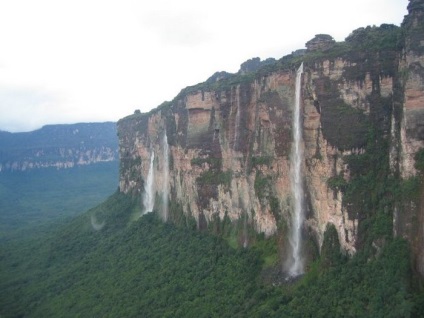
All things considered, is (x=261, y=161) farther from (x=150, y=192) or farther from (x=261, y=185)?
(x=150, y=192)

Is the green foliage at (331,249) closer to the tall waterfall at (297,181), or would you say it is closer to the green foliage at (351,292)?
the green foliage at (351,292)

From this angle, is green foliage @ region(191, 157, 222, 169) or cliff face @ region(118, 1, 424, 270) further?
green foliage @ region(191, 157, 222, 169)

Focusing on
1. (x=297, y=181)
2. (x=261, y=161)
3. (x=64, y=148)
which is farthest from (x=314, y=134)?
(x=64, y=148)

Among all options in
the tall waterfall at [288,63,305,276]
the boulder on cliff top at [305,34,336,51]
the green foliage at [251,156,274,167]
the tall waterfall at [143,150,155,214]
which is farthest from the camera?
the tall waterfall at [143,150,155,214]

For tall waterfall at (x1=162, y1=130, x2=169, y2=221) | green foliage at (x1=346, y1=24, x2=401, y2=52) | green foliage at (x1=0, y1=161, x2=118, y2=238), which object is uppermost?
green foliage at (x1=346, y1=24, x2=401, y2=52)

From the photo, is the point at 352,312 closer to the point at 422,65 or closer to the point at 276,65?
the point at 422,65

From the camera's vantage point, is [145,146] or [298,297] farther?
[145,146]

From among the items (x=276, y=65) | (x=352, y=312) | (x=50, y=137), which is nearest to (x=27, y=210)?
(x=50, y=137)

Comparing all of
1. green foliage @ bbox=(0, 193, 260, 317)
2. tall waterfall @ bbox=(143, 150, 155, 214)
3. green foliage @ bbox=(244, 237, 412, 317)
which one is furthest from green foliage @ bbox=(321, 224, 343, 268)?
tall waterfall @ bbox=(143, 150, 155, 214)

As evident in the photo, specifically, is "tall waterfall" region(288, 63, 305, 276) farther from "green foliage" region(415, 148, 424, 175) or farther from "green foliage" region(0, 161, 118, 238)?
"green foliage" region(0, 161, 118, 238)
